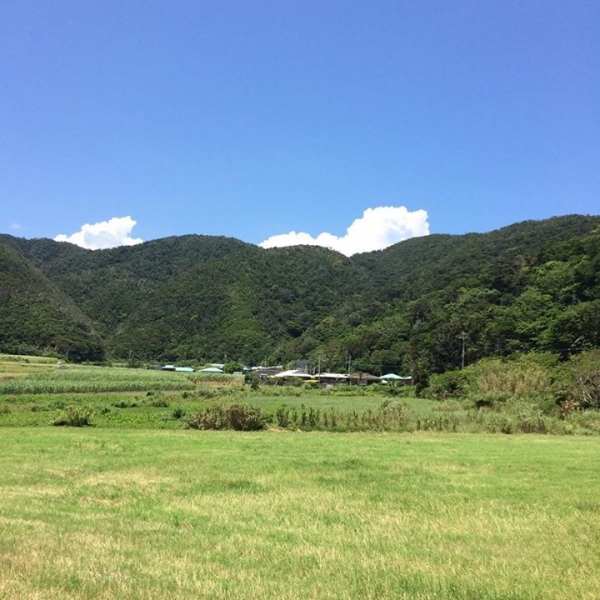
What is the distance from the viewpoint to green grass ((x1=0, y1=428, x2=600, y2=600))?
5738mm

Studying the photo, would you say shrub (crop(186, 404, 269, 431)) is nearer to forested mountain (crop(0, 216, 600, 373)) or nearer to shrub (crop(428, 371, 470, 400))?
shrub (crop(428, 371, 470, 400))

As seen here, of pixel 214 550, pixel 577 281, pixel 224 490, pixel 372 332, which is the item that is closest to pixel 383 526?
pixel 214 550

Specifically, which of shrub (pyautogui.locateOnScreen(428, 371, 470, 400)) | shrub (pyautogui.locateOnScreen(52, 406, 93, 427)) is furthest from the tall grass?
shrub (pyautogui.locateOnScreen(52, 406, 93, 427))

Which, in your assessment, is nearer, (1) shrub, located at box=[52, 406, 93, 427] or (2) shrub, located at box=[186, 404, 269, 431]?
(2) shrub, located at box=[186, 404, 269, 431]

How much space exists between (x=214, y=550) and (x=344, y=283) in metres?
176

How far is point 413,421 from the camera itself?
2850 cm

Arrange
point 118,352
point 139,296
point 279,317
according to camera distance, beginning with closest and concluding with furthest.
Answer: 1. point 118,352
2. point 279,317
3. point 139,296

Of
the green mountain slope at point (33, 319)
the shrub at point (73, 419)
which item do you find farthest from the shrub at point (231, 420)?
the green mountain slope at point (33, 319)

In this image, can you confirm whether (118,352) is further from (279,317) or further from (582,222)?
(582,222)

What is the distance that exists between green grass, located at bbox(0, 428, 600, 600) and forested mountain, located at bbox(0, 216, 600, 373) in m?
61.4

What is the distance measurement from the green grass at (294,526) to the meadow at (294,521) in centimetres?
A: 3

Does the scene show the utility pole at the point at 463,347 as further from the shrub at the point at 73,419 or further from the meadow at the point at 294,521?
the meadow at the point at 294,521

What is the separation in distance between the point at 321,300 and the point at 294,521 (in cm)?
16772

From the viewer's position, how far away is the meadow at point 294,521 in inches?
227
